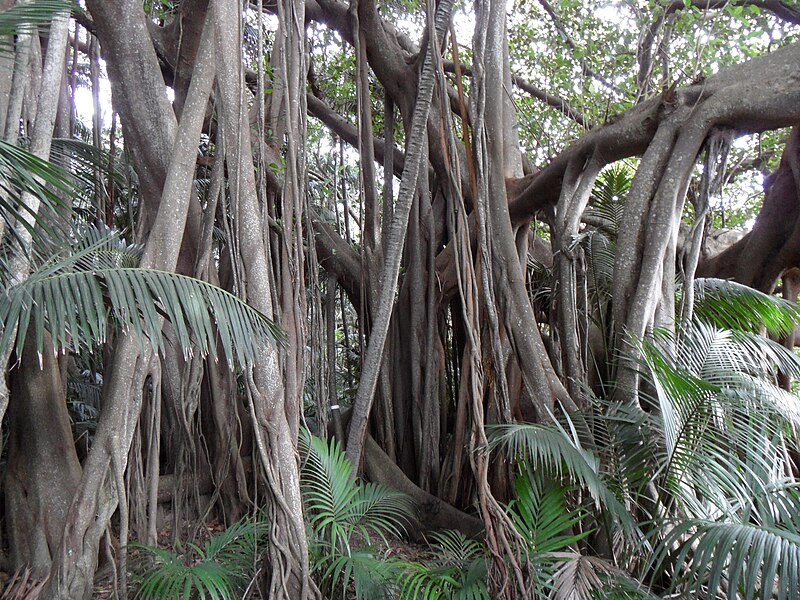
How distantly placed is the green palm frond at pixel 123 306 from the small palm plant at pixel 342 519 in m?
0.86

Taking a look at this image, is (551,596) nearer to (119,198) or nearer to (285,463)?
(285,463)

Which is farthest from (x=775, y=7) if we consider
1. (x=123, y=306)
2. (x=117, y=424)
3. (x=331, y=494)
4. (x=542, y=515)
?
(x=117, y=424)

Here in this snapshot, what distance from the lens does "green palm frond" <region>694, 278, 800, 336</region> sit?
303 cm

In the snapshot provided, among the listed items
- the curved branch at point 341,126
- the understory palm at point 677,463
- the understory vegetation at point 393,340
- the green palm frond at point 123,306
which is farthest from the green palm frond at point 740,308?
the green palm frond at point 123,306

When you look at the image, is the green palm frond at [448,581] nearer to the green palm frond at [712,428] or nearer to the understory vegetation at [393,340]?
the understory vegetation at [393,340]

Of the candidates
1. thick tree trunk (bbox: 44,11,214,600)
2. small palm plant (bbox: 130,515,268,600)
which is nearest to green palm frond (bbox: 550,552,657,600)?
small palm plant (bbox: 130,515,268,600)

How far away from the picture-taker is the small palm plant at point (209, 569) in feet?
6.86

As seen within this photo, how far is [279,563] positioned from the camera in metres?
2.09

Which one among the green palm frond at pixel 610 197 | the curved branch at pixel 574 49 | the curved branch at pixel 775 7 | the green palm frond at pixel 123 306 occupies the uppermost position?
the curved branch at pixel 574 49

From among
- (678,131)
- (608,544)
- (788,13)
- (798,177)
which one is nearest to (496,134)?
(678,131)

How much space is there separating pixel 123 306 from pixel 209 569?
985 millimetres

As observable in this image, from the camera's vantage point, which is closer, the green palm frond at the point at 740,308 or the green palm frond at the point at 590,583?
the green palm frond at the point at 590,583

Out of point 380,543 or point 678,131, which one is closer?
point 678,131

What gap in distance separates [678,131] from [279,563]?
7.79ft
